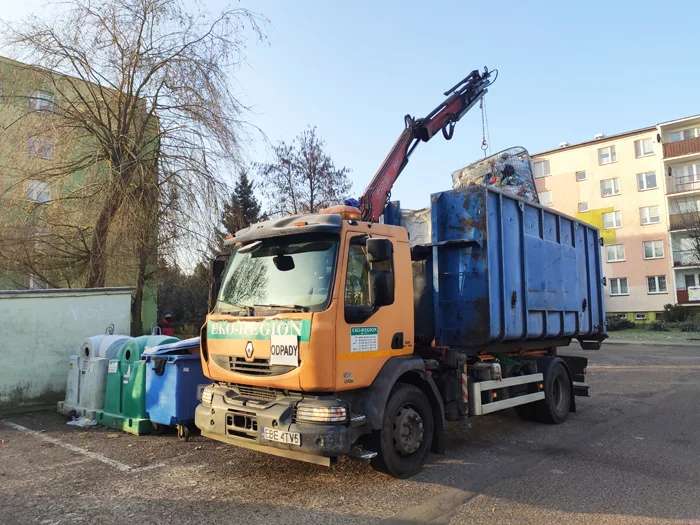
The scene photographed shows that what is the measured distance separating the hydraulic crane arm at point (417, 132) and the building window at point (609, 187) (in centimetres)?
3379

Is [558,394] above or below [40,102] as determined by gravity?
below

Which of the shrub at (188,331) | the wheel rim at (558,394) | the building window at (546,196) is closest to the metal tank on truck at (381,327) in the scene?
the wheel rim at (558,394)

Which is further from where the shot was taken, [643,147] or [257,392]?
[643,147]

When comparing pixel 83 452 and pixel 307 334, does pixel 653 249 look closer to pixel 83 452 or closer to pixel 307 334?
pixel 307 334

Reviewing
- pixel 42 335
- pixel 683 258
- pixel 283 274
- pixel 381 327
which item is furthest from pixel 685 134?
pixel 42 335

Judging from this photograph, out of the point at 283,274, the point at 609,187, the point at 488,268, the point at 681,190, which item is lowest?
the point at 283,274

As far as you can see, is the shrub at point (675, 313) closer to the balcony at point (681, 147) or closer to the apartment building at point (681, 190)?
the apartment building at point (681, 190)

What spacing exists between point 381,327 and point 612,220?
4013 cm

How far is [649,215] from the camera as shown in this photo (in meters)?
37.8

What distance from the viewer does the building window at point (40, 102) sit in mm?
11962

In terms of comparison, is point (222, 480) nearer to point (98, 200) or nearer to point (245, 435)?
point (245, 435)

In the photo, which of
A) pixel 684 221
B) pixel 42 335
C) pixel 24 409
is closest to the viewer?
pixel 24 409

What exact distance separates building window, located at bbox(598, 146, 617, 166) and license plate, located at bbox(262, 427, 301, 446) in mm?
41990

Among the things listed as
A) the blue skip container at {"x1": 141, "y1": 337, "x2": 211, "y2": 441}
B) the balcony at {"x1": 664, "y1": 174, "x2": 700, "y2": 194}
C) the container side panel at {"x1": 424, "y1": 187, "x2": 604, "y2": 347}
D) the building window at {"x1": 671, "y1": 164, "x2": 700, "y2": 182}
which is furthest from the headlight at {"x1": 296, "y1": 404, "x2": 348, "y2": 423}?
the building window at {"x1": 671, "y1": 164, "x2": 700, "y2": 182}
